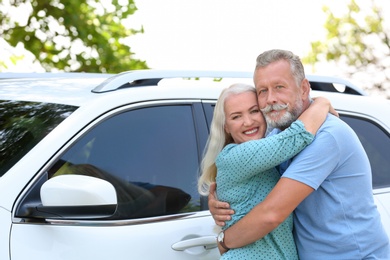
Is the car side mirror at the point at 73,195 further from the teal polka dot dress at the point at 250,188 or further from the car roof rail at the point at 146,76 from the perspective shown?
the car roof rail at the point at 146,76

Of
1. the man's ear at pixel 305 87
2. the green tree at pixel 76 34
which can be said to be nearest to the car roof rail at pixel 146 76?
the man's ear at pixel 305 87

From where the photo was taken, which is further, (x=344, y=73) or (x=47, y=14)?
(x=344, y=73)

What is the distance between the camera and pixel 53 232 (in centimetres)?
362

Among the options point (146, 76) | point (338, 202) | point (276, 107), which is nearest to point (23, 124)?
point (146, 76)

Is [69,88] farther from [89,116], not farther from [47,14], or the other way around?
[47,14]

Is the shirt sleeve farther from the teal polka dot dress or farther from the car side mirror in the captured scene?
the car side mirror

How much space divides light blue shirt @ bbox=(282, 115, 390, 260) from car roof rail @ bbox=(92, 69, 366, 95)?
3.69 ft

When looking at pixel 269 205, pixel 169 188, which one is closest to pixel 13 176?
pixel 169 188

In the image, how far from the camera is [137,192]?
3885 millimetres

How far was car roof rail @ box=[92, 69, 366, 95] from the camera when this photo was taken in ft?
13.6

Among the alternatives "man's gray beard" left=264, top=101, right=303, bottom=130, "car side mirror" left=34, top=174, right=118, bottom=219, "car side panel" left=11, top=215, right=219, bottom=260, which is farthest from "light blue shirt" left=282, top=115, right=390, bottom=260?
"car side mirror" left=34, top=174, right=118, bottom=219

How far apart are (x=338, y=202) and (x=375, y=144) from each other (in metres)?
1.36

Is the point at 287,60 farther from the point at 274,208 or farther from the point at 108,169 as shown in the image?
the point at 108,169

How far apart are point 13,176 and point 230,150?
2.87 feet
